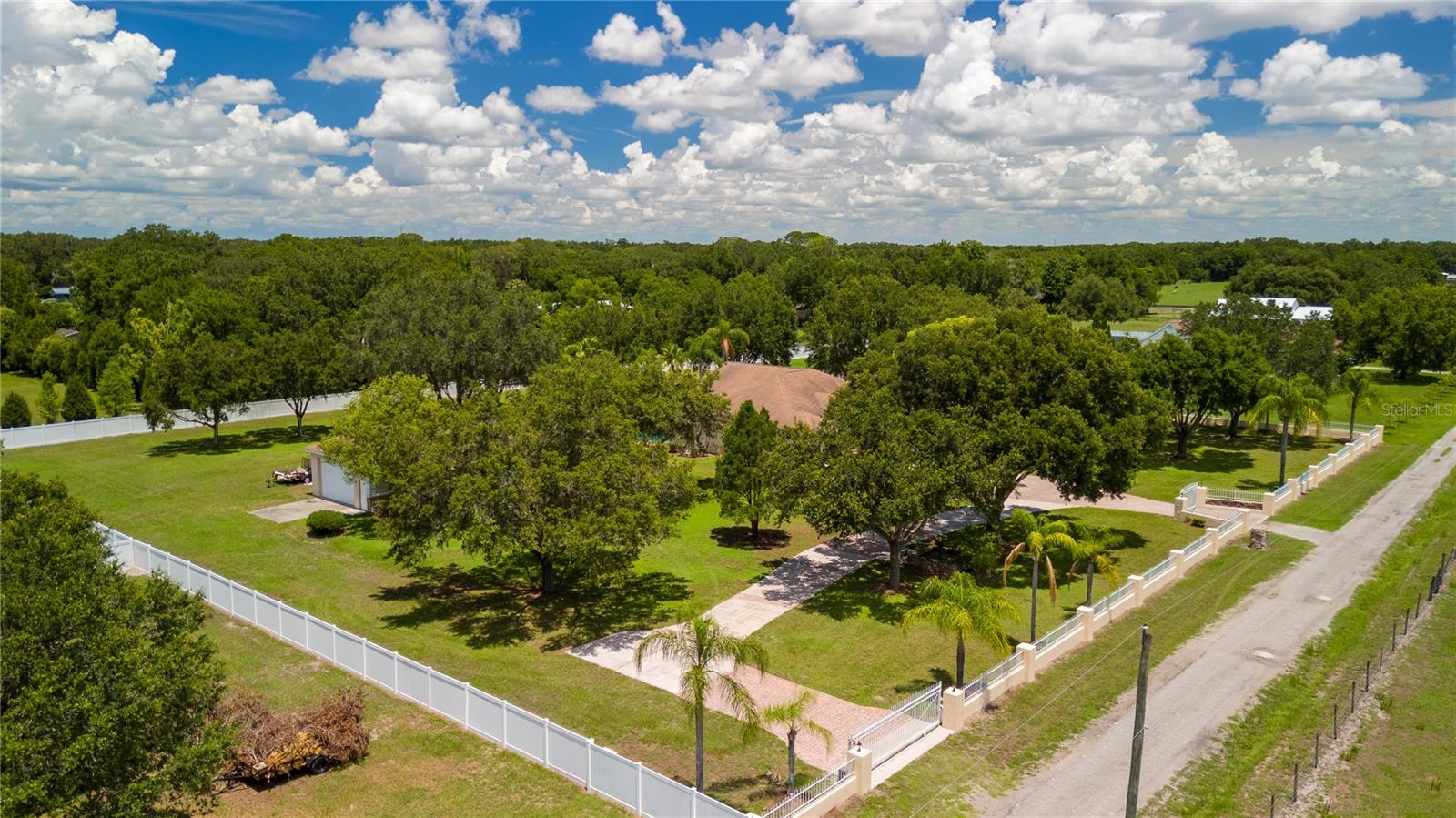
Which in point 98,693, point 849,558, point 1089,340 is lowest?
point 849,558

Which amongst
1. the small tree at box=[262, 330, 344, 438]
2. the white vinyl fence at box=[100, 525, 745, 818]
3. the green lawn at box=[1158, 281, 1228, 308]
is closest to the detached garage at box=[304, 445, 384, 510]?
the white vinyl fence at box=[100, 525, 745, 818]

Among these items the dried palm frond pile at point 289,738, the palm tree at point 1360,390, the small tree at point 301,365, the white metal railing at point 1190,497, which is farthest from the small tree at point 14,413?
the palm tree at point 1360,390

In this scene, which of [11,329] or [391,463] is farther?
[11,329]

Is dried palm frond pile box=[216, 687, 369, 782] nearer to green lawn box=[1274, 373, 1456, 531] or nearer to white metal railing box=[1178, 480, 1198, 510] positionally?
white metal railing box=[1178, 480, 1198, 510]

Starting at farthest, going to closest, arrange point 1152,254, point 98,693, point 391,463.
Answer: point 1152,254 < point 391,463 < point 98,693

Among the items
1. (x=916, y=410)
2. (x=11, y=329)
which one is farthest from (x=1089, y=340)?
(x=11, y=329)

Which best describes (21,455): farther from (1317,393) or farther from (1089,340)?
(1317,393)
